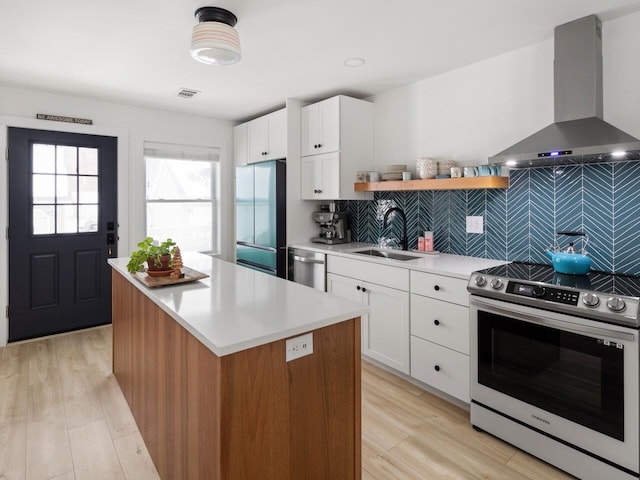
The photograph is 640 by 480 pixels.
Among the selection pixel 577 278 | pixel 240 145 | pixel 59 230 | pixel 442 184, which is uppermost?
pixel 240 145

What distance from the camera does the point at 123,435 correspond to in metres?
2.26

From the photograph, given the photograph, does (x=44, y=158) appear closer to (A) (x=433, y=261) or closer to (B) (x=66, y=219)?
(B) (x=66, y=219)

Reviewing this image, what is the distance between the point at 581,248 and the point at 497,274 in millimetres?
721

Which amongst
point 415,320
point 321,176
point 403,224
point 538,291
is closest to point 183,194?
point 321,176

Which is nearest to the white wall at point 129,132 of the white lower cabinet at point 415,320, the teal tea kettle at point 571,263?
the white lower cabinet at point 415,320

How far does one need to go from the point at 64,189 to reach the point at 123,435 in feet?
8.99

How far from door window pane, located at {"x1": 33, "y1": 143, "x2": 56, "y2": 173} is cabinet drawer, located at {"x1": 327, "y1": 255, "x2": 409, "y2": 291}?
2917 millimetres

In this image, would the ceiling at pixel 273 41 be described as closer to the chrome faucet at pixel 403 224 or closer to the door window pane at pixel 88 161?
the door window pane at pixel 88 161

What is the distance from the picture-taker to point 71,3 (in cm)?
213

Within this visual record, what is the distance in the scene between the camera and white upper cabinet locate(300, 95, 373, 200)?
3.62 m

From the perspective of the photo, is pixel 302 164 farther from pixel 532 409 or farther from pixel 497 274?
pixel 532 409

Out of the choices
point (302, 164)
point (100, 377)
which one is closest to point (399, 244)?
point (302, 164)

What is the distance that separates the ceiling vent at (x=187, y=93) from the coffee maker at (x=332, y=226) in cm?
170

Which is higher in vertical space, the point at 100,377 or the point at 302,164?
the point at 302,164
